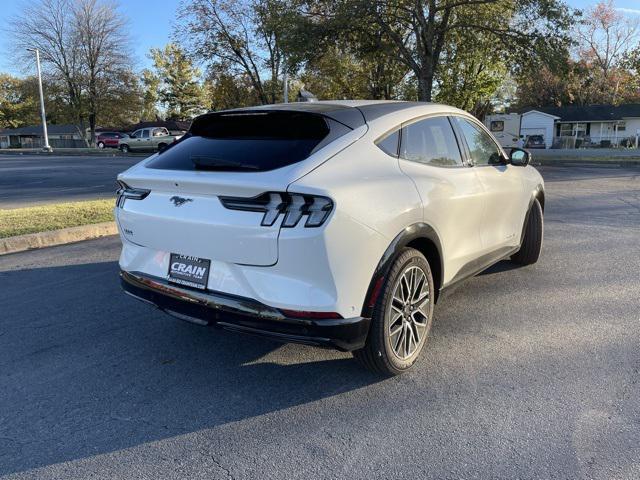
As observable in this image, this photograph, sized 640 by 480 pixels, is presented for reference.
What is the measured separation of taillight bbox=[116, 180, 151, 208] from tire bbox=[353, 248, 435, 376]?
5.46 ft

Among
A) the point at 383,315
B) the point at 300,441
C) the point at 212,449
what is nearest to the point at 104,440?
the point at 212,449

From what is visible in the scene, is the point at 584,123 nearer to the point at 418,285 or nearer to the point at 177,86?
the point at 177,86

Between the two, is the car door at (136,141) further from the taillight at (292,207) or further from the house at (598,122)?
the house at (598,122)

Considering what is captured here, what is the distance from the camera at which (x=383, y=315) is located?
9.79 ft

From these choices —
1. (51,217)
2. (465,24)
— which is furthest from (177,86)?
(51,217)

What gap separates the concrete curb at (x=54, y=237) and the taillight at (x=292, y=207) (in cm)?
539

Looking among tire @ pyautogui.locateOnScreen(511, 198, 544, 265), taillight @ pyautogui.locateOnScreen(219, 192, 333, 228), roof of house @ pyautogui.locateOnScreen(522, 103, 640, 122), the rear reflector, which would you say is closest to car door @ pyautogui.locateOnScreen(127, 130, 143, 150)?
tire @ pyautogui.locateOnScreen(511, 198, 544, 265)

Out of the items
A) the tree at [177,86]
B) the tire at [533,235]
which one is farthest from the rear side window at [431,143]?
the tree at [177,86]

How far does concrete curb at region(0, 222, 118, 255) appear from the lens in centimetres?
670

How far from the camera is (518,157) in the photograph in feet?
15.9

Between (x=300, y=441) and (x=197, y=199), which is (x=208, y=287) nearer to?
(x=197, y=199)

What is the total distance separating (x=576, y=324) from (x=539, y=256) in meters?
2.10

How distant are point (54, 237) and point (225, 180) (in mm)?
5344

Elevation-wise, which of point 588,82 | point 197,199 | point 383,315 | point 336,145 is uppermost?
point 588,82
